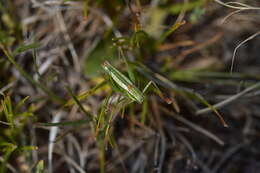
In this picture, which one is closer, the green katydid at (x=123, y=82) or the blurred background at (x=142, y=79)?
the green katydid at (x=123, y=82)

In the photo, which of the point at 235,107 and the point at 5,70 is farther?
the point at 235,107

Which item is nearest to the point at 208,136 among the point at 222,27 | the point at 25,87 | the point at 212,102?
the point at 212,102

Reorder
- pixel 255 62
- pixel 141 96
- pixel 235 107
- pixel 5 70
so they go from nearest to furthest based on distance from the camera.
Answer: pixel 141 96
pixel 5 70
pixel 235 107
pixel 255 62

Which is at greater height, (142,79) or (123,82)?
(123,82)

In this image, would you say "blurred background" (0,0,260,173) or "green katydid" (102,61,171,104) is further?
"blurred background" (0,0,260,173)

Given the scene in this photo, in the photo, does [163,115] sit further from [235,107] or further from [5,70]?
[5,70]

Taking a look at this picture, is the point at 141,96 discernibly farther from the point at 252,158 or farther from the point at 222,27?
the point at 222,27

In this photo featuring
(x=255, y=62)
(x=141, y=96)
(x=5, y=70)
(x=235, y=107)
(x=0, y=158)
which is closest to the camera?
(x=141, y=96)

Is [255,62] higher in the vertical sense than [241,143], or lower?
higher


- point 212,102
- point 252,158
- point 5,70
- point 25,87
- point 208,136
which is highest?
point 5,70

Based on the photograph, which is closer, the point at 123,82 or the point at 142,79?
the point at 123,82
